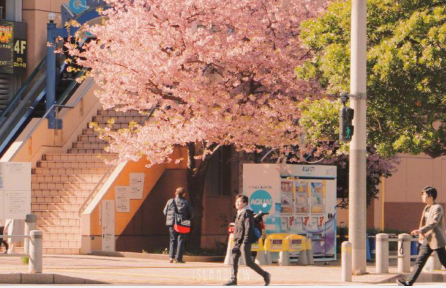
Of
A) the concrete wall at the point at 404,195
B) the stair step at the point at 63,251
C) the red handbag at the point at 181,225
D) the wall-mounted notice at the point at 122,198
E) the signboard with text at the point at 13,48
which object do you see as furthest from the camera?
the concrete wall at the point at 404,195

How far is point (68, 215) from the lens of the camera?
29.5 metres

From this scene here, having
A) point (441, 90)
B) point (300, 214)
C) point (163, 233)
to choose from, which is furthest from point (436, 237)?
point (163, 233)

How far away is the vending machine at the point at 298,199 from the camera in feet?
85.7

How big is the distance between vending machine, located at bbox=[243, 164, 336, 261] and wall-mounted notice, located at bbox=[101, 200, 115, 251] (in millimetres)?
4718

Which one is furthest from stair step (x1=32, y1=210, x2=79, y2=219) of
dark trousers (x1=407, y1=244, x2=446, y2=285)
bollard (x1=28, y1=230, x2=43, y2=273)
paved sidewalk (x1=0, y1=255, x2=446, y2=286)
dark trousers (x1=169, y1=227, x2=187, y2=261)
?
dark trousers (x1=407, y1=244, x2=446, y2=285)

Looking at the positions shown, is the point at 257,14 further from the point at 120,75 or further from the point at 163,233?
the point at 163,233

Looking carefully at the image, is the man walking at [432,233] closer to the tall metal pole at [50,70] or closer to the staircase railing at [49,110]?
the staircase railing at [49,110]

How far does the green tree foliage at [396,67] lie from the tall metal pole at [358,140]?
96.6 inches

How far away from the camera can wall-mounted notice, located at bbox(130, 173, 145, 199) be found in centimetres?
3025

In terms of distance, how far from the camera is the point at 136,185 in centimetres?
3047

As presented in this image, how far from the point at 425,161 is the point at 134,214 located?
17085mm

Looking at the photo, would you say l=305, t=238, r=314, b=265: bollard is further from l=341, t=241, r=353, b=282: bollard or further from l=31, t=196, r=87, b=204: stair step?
l=31, t=196, r=87, b=204: stair step

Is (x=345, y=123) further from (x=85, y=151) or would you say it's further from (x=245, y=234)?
(x=85, y=151)

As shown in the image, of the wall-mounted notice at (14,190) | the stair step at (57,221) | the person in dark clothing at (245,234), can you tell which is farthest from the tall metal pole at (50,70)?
the person in dark clothing at (245,234)
